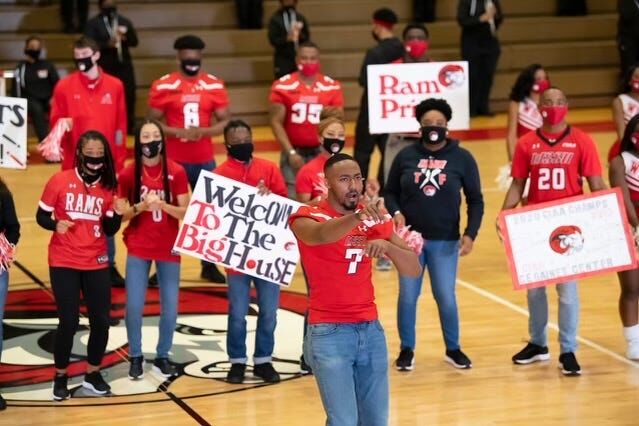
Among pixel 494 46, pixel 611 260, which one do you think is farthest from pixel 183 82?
pixel 494 46

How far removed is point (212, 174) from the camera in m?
9.12

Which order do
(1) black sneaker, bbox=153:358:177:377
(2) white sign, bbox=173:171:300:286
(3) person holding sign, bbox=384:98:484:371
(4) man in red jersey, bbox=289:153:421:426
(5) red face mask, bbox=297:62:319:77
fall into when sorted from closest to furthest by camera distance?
(4) man in red jersey, bbox=289:153:421:426, (2) white sign, bbox=173:171:300:286, (3) person holding sign, bbox=384:98:484:371, (1) black sneaker, bbox=153:358:177:377, (5) red face mask, bbox=297:62:319:77

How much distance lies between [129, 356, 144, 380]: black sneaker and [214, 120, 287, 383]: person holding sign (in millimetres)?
629

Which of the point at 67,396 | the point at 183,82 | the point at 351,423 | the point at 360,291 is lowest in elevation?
the point at 67,396

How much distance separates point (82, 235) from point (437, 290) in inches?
102

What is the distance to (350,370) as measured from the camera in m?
6.47

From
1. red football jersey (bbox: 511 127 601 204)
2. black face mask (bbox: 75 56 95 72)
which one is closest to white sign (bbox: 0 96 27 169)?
black face mask (bbox: 75 56 95 72)

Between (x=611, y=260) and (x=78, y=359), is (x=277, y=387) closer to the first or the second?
(x=78, y=359)

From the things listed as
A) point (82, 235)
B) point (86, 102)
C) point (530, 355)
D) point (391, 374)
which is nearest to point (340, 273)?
point (82, 235)

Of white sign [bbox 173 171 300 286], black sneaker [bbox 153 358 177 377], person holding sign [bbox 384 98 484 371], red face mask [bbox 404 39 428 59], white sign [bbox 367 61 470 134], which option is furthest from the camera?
red face mask [bbox 404 39 428 59]

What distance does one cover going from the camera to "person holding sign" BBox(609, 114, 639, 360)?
9.38 m

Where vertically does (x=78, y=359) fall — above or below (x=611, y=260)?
below

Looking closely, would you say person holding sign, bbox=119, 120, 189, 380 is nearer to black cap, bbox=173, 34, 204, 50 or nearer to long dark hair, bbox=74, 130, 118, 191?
long dark hair, bbox=74, 130, 118, 191

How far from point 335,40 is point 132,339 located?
14897mm
